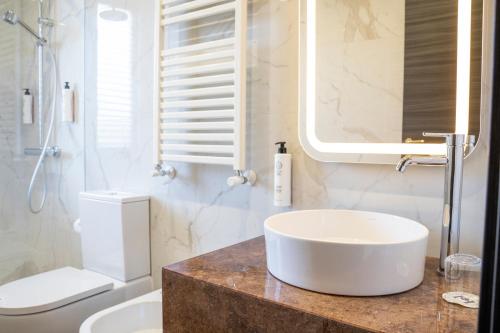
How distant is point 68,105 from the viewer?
89.9 inches

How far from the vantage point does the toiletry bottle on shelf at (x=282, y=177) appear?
1.44m

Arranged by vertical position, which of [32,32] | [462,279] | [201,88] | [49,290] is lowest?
[49,290]

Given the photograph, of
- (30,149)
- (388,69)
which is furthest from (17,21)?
(388,69)

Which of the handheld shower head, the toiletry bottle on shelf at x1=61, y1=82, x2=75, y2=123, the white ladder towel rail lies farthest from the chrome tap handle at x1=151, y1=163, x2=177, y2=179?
the handheld shower head

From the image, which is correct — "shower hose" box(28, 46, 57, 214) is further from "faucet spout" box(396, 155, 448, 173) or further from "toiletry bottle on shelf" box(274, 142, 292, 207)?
"faucet spout" box(396, 155, 448, 173)

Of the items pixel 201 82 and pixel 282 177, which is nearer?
pixel 282 177

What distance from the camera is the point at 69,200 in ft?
7.78

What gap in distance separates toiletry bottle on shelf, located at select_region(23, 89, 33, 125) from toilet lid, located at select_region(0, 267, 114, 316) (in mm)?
1011

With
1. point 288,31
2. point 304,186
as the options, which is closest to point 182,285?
point 304,186

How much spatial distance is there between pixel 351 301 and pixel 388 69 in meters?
0.76

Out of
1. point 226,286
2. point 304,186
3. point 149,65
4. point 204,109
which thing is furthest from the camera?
point 149,65

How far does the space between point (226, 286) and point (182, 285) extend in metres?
0.15

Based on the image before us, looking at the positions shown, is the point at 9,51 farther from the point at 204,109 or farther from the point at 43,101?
the point at 204,109

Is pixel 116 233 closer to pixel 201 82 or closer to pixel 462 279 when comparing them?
pixel 201 82
